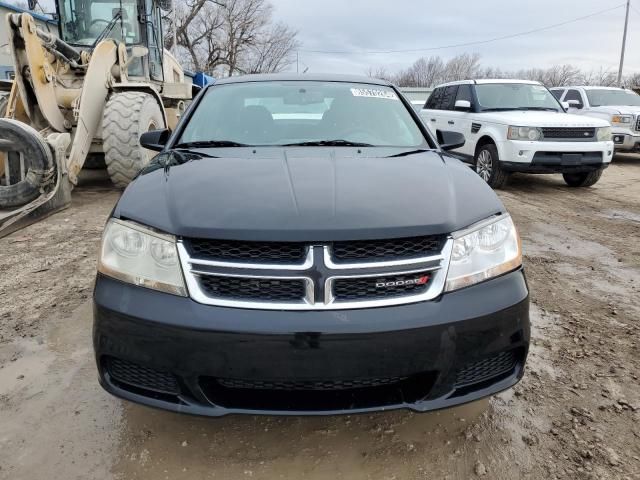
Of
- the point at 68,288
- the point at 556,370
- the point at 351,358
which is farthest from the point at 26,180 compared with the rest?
the point at 556,370

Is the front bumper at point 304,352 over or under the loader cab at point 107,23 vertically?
under

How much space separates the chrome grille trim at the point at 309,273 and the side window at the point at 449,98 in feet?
28.0

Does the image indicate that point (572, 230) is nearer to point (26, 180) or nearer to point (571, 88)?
point (26, 180)

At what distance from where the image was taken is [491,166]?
813cm

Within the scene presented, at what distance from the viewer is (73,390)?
8.21ft

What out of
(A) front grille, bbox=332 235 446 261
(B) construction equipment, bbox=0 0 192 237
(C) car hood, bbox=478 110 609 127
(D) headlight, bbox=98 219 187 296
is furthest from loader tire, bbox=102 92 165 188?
(C) car hood, bbox=478 110 609 127

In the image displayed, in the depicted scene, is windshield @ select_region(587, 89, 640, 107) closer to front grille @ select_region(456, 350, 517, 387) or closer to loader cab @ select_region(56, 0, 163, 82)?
loader cab @ select_region(56, 0, 163, 82)

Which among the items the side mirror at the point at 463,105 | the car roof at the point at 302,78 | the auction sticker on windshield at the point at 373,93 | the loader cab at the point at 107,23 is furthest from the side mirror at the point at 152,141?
the side mirror at the point at 463,105

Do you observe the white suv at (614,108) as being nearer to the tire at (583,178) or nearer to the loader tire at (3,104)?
the tire at (583,178)

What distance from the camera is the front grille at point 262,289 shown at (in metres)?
1.75

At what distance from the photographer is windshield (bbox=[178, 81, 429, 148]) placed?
117 inches

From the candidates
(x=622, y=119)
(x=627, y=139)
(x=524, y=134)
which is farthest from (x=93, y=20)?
(x=627, y=139)

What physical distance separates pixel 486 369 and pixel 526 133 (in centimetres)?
660

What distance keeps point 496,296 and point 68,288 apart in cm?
320
